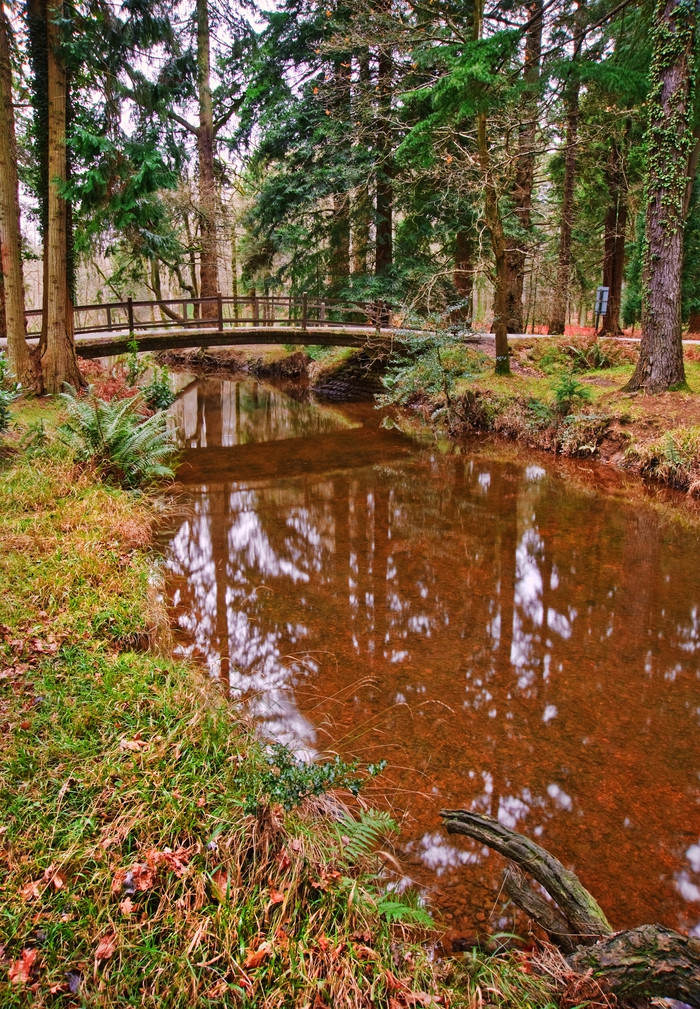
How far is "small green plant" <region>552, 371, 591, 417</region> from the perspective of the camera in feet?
35.0

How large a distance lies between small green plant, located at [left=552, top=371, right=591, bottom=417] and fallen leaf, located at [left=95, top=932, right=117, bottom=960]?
10308 millimetres

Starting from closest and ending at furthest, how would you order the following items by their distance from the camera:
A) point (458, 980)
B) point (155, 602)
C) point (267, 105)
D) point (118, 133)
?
point (458, 980) < point (155, 602) < point (118, 133) < point (267, 105)

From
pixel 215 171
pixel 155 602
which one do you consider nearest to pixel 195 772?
pixel 155 602

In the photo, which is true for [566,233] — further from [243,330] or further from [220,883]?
[220,883]

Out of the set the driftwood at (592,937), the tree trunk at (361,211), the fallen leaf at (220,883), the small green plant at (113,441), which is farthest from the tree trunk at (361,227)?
the fallen leaf at (220,883)

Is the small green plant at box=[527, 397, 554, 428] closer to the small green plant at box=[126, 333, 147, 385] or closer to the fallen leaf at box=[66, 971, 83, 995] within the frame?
the small green plant at box=[126, 333, 147, 385]

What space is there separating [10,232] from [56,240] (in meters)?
0.77

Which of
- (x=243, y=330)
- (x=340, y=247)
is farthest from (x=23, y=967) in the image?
(x=340, y=247)

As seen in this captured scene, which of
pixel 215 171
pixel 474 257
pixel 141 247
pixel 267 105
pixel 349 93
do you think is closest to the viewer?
pixel 141 247

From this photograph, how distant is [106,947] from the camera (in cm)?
207

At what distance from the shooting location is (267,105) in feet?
57.7

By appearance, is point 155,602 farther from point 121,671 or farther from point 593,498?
point 593,498

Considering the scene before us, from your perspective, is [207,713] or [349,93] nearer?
[207,713]

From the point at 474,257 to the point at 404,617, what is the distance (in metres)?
12.3
